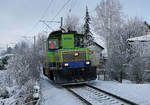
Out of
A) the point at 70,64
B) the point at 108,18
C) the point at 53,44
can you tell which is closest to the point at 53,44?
the point at 53,44

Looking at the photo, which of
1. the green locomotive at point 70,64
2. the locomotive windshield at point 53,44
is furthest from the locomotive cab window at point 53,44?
the green locomotive at point 70,64

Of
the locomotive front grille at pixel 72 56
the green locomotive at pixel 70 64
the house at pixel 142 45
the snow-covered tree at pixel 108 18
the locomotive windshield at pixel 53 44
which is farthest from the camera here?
the snow-covered tree at pixel 108 18

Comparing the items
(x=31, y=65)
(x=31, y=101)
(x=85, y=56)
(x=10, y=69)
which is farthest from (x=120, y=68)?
(x=31, y=101)

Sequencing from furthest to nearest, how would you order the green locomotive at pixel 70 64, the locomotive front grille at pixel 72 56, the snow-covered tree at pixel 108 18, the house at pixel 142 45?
the snow-covered tree at pixel 108 18 < the house at pixel 142 45 < the locomotive front grille at pixel 72 56 < the green locomotive at pixel 70 64

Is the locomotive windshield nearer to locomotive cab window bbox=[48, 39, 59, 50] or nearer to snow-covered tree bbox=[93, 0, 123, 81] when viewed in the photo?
locomotive cab window bbox=[48, 39, 59, 50]

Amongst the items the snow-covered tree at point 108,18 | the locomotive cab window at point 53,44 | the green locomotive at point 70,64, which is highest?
the snow-covered tree at point 108,18

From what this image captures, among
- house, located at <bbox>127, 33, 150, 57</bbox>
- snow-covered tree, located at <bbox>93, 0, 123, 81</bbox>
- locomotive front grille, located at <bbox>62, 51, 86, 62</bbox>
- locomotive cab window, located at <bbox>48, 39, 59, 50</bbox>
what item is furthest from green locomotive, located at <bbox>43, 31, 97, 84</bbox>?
snow-covered tree, located at <bbox>93, 0, 123, 81</bbox>

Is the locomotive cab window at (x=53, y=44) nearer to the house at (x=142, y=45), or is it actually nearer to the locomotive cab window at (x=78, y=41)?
the locomotive cab window at (x=78, y=41)

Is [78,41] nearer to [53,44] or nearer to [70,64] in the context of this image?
[53,44]

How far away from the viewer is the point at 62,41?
10672mm

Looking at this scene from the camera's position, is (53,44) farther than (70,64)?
Yes

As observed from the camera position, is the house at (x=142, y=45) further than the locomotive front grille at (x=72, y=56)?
Yes

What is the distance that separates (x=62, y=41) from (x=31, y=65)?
2.95 m

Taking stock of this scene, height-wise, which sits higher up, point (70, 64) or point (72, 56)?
point (72, 56)
